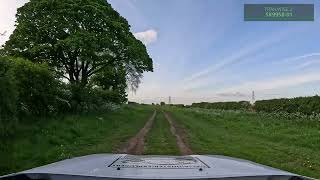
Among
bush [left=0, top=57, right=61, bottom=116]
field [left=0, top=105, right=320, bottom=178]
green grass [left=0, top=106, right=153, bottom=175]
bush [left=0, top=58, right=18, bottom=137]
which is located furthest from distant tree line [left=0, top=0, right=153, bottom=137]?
bush [left=0, top=58, right=18, bottom=137]

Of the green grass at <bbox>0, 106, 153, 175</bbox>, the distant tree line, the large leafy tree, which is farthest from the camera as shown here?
the large leafy tree

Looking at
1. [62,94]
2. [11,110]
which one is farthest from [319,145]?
[62,94]

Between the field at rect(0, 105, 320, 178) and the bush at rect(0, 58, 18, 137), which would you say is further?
the field at rect(0, 105, 320, 178)

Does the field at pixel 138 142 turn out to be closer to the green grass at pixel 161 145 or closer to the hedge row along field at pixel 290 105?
the green grass at pixel 161 145

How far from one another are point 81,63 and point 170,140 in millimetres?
25211

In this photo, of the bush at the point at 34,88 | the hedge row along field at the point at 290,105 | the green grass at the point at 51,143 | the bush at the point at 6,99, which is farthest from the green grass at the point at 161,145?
the hedge row along field at the point at 290,105

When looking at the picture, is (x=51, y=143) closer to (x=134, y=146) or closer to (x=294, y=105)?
(x=134, y=146)

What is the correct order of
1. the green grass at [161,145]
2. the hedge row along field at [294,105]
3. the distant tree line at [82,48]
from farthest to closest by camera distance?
the hedge row along field at [294,105] < the distant tree line at [82,48] < the green grass at [161,145]

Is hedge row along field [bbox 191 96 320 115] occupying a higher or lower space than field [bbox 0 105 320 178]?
higher

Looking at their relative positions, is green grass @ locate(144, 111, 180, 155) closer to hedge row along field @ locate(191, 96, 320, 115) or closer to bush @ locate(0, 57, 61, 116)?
bush @ locate(0, 57, 61, 116)

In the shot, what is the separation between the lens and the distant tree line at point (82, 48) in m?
38.4

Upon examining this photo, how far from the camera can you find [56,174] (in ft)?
9.98

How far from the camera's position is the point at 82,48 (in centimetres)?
3909

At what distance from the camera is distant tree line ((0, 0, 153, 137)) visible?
38375mm
